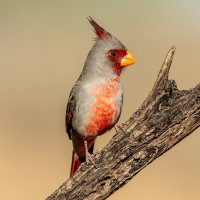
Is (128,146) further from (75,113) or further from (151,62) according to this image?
(151,62)

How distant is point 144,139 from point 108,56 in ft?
4.20

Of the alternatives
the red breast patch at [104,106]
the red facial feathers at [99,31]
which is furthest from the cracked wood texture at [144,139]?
the red facial feathers at [99,31]

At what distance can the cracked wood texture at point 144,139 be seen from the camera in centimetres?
381

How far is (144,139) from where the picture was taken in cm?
391

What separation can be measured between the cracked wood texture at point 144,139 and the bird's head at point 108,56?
3.27 feet

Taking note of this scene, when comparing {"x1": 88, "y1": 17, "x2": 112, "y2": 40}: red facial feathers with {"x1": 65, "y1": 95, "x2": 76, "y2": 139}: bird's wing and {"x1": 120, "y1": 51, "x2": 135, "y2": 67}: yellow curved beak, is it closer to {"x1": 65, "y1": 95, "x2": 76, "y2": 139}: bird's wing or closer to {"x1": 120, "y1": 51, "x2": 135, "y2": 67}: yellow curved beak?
{"x1": 120, "y1": 51, "x2": 135, "y2": 67}: yellow curved beak

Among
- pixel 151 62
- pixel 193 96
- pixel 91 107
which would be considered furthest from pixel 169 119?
pixel 151 62

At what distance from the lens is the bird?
470cm

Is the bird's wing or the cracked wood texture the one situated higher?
the bird's wing

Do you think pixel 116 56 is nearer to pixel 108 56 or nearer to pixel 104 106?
pixel 108 56

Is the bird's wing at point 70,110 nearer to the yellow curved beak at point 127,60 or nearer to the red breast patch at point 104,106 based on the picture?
the red breast patch at point 104,106

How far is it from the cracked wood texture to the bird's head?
3.27ft

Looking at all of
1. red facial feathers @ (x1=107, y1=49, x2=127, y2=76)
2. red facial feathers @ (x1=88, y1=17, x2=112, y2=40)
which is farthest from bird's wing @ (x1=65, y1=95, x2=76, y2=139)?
red facial feathers @ (x1=88, y1=17, x2=112, y2=40)

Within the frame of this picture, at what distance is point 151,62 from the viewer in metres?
11.5
